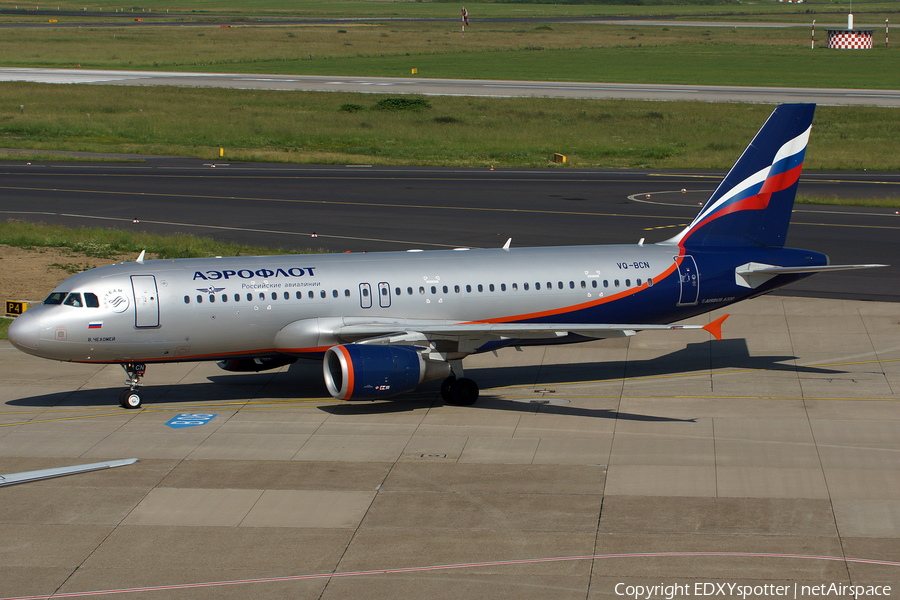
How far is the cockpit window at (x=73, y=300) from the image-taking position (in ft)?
92.8

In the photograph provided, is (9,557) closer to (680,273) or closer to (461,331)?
(461,331)

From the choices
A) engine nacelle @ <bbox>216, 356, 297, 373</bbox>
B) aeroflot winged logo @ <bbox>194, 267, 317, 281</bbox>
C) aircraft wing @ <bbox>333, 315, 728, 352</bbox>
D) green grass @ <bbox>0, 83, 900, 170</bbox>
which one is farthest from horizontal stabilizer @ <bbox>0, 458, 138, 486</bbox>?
green grass @ <bbox>0, 83, 900, 170</bbox>

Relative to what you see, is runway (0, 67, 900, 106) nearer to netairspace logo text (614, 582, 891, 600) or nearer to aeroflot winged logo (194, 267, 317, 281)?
aeroflot winged logo (194, 267, 317, 281)

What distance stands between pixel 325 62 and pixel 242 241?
344 feet

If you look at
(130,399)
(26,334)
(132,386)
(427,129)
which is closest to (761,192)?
(132,386)

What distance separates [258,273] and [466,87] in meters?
94.8

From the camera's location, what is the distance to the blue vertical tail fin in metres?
33.8

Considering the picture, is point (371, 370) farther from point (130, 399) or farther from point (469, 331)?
point (130, 399)

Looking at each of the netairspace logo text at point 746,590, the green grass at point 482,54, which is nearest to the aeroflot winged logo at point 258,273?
the netairspace logo text at point 746,590

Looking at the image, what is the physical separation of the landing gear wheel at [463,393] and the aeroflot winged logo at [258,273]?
555 cm

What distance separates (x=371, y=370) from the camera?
2753 centimetres

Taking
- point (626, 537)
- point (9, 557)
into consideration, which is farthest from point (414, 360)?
point (9, 557)

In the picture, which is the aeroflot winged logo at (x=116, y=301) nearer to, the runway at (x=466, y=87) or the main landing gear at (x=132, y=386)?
the main landing gear at (x=132, y=386)

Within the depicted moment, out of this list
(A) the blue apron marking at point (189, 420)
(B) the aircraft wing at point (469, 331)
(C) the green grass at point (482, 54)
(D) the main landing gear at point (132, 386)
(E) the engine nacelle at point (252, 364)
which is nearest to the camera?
(A) the blue apron marking at point (189, 420)
